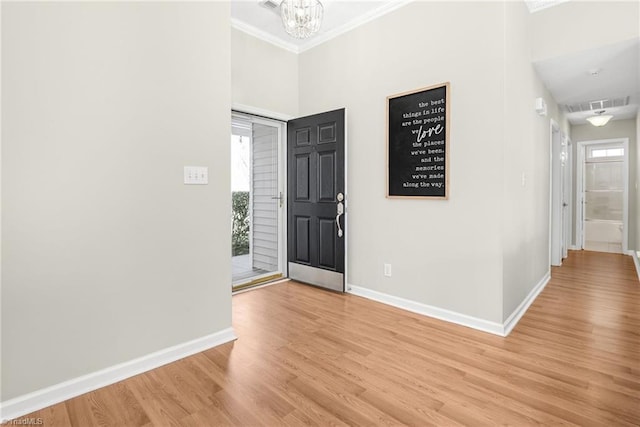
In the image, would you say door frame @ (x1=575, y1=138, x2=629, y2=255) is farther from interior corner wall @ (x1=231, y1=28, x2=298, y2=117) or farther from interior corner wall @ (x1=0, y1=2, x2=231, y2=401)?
interior corner wall @ (x1=0, y1=2, x2=231, y2=401)

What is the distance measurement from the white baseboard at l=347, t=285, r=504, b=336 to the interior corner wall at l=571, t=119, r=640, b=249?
4948 millimetres

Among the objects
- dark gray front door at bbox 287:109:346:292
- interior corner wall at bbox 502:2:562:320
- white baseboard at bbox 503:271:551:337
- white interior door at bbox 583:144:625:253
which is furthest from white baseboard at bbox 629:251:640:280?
dark gray front door at bbox 287:109:346:292

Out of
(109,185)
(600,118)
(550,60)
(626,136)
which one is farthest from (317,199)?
(626,136)

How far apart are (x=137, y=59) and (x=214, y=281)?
5.07 ft

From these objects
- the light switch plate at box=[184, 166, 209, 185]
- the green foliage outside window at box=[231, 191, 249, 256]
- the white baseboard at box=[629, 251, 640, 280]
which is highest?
the light switch plate at box=[184, 166, 209, 185]

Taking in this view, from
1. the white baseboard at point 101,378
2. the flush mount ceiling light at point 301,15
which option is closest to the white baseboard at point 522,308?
the white baseboard at point 101,378

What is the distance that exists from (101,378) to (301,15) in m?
2.91

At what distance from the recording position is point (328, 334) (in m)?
2.66

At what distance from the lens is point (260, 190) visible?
4723mm

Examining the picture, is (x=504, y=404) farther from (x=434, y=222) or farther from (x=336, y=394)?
(x=434, y=222)

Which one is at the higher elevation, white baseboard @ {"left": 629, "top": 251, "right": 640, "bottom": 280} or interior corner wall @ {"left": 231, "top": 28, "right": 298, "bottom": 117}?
interior corner wall @ {"left": 231, "top": 28, "right": 298, "bottom": 117}

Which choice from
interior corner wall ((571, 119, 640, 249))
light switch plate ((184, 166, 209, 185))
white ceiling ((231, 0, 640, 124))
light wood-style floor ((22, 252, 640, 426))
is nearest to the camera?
light wood-style floor ((22, 252, 640, 426))

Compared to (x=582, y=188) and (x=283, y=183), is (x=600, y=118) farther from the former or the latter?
(x=283, y=183)

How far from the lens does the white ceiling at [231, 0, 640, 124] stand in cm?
312
